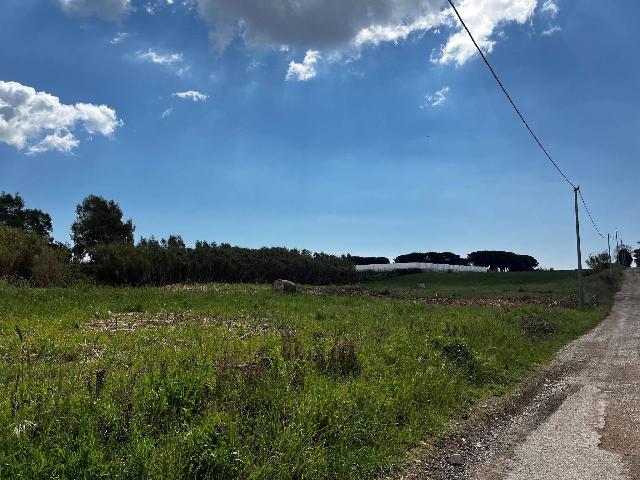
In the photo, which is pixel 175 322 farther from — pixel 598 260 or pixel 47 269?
pixel 598 260

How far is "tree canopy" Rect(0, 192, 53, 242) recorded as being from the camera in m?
67.8

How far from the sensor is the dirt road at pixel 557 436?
608 cm

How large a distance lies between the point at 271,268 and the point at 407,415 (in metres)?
55.6

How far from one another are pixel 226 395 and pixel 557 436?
487 cm

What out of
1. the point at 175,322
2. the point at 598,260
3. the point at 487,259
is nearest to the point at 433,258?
the point at 487,259

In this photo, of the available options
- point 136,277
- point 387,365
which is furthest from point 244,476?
point 136,277

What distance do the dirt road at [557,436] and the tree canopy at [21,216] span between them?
68782mm

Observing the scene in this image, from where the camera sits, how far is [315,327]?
14.2m

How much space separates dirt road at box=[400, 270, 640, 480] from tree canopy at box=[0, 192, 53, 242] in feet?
226

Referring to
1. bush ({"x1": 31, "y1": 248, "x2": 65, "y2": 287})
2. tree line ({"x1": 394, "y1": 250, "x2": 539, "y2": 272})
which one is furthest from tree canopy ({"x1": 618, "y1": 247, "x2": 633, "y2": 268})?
bush ({"x1": 31, "y1": 248, "x2": 65, "y2": 287})

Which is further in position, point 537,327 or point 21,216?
point 21,216

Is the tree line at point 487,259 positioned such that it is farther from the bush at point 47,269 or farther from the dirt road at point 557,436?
the dirt road at point 557,436

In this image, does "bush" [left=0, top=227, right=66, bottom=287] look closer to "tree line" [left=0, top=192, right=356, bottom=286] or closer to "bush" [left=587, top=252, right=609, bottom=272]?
"tree line" [left=0, top=192, right=356, bottom=286]

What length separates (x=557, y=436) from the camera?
7387mm
